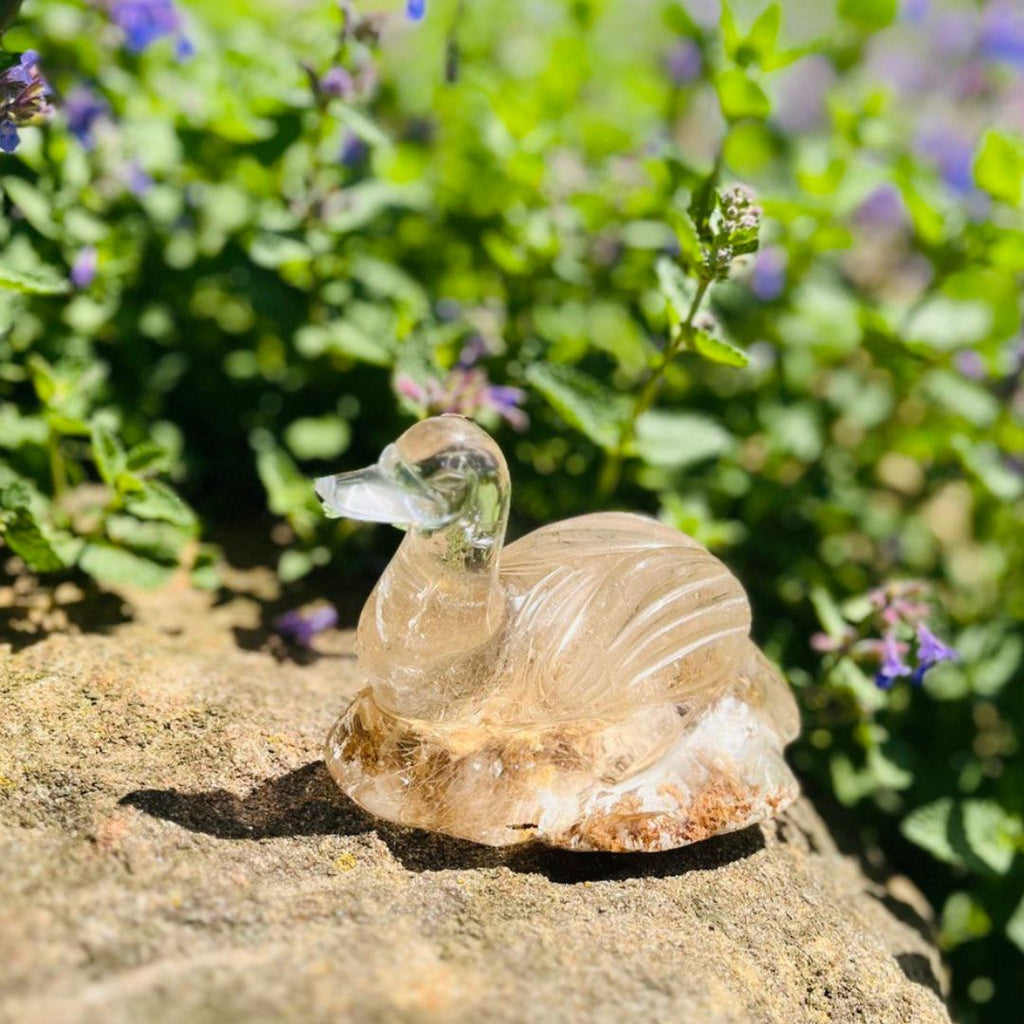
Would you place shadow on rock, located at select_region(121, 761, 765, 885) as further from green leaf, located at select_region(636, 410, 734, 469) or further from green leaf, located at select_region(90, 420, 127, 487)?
green leaf, located at select_region(636, 410, 734, 469)

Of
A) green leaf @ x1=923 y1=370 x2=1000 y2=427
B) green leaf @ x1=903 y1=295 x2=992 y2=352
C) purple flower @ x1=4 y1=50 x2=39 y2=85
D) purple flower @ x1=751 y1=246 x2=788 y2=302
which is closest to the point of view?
purple flower @ x1=4 y1=50 x2=39 y2=85

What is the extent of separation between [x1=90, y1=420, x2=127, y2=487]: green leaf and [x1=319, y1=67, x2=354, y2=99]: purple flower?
1.02 meters

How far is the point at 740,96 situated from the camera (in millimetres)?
2887

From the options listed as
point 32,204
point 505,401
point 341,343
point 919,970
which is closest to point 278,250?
point 341,343

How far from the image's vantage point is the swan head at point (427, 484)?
6.40 feet

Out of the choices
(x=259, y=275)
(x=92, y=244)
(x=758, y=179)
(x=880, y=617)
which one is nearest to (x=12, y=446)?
(x=92, y=244)

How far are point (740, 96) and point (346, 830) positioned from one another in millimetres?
1937

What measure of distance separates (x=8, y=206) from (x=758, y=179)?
2.65m

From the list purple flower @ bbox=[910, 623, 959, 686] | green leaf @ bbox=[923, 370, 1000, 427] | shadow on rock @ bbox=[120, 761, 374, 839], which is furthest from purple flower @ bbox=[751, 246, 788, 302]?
→ shadow on rock @ bbox=[120, 761, 374, 839]

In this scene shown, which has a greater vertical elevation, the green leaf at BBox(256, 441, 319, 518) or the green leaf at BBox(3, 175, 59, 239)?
the green leaf at BBox(3, 175, 59, 239)

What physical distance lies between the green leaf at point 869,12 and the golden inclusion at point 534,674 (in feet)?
6.77

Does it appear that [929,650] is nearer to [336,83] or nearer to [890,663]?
[890,663]

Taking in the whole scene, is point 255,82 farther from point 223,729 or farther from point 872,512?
point 872,512

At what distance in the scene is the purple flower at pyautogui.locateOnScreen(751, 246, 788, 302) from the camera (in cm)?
389
